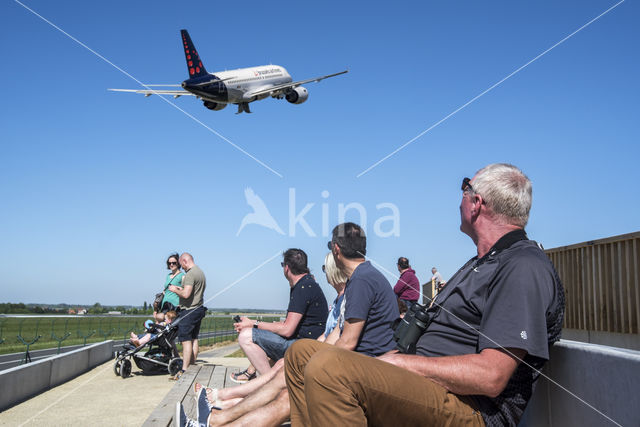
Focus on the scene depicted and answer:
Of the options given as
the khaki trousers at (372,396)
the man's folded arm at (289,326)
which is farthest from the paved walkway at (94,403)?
the khaki trousers at (372,396)

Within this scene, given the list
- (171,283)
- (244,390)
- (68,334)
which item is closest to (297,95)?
(68,334)

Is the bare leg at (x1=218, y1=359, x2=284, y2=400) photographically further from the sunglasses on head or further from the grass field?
the grass field

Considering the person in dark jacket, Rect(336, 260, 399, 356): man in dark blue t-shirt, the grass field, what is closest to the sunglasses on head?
Rect(336, 260, 399, 356): man in dark blue t-shirt

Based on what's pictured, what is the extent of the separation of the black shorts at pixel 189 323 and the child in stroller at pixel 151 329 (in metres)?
0.25

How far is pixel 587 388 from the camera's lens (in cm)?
204

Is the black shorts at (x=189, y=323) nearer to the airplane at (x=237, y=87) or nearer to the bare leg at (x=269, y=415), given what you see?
the bare leg at (x=269, y=415)

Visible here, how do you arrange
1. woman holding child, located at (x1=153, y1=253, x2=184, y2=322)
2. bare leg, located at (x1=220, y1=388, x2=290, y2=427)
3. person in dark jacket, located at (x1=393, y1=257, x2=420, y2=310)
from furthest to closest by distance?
person in dark jacket, located at (x1=393, y1=257, x2=420, y2=310)
woman holding child, located at (x1=153, y1=253, x2=184, y2=322)
bare leg, located at (x1=220, y1=388, x2=290, y2=427)

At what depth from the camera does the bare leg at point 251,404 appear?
369 centimetres

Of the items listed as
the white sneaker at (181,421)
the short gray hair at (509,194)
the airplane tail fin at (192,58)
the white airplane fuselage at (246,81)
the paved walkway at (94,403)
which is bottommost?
the paved walkway at (94,403)

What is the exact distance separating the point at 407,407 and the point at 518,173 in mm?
1195

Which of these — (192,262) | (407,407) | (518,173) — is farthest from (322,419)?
(192,262)

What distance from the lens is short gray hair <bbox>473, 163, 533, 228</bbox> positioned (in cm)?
257

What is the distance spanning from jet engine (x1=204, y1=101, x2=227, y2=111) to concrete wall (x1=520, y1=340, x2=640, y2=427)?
2376 cm

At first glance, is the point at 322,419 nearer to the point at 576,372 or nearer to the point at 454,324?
the point at 454,324
